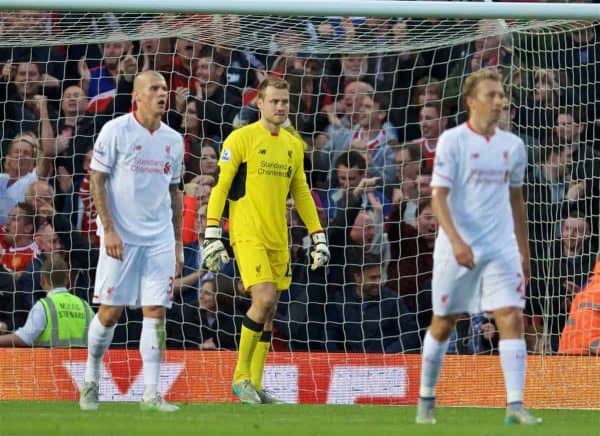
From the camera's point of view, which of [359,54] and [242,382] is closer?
[242,382]

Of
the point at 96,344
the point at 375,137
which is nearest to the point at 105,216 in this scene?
the point at 96,344

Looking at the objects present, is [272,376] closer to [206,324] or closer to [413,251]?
[206,324]

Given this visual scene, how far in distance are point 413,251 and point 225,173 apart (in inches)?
120

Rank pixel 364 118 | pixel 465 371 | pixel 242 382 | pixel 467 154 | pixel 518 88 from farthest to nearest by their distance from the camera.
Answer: pixel 364 118 < pixel 518 88 < pixel 465 371 < pixel 242 382 < pixel 467 154

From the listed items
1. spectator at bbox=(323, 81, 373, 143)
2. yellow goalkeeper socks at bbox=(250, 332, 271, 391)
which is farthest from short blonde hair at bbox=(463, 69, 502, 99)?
spectator at bbox=(323, 81, 373, 143)

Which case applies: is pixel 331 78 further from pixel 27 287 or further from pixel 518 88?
pixel 27 287

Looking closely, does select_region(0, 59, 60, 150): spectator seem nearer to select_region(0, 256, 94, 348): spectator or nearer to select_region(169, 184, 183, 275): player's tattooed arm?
select_region(0, 256, 94, 348): spectator

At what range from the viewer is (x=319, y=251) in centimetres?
1266

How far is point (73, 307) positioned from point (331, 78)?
12.6 feet

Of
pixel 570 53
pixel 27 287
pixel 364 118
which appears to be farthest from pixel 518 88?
pixel 27 287

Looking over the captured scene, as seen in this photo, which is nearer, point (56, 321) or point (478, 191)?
point (478, 191)

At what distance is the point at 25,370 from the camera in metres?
13.5

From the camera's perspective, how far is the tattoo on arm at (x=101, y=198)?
428 inches

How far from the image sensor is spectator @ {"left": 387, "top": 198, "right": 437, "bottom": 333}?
14.8 m
